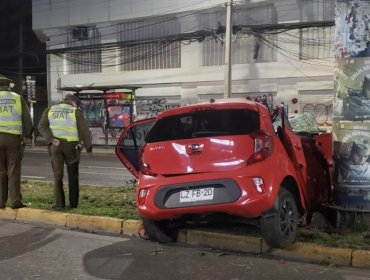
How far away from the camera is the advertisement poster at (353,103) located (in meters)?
5.99

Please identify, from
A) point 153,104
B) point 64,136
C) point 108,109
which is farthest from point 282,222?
point 153,104

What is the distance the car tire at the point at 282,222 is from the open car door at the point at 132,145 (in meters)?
2.24

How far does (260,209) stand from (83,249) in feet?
6.95

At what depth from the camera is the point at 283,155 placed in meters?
5.51

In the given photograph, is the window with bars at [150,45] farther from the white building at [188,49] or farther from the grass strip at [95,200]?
the grass strip at [95,200]

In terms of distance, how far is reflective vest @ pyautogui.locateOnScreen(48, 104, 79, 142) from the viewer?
7637 mm

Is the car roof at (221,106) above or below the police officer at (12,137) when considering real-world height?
above

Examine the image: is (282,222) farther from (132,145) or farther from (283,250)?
(132,145)

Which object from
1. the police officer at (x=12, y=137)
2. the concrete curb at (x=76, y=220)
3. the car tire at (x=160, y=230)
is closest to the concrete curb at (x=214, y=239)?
the concrete curb at (x=76, y=220)

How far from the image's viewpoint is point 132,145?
7098mm

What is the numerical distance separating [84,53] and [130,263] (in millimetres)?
26015

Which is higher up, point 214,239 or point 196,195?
point 196,195

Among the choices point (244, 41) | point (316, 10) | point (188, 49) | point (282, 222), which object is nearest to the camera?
point (282, 222)

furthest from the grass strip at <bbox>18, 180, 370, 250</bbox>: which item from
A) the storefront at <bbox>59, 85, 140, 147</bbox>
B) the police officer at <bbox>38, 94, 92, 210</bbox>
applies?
the storefront at <bbox>59, 85, 140, 147</bbox>
